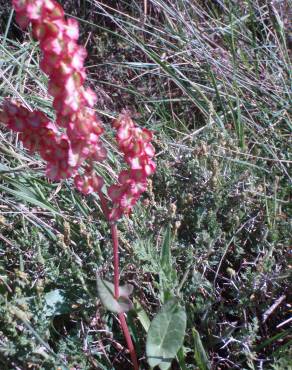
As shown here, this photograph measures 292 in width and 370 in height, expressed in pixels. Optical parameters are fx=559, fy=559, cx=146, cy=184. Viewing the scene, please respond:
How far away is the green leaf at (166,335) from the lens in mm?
1233

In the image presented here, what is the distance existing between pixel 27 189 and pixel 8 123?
23.7 inches

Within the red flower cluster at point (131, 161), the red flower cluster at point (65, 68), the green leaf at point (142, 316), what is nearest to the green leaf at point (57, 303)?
the green leaf at point (142, 316)

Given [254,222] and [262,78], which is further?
[262,78]

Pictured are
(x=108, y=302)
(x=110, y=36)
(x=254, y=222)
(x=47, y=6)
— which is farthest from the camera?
(x=110, y=36)

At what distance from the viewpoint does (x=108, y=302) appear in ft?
3.91

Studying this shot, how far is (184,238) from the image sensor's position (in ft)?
5.54

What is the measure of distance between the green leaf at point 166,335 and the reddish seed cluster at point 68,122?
264 mm

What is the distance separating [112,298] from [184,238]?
0.52m

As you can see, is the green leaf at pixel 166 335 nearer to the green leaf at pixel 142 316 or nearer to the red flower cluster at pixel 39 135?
the green leaf at pixel 142 316

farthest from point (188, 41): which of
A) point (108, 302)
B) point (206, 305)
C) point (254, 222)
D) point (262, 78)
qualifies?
point (108, 302)

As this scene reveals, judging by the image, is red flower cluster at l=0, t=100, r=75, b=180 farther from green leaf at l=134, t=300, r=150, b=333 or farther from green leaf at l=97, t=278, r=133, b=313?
green leaf at l=134, t=300, r=150, b=333

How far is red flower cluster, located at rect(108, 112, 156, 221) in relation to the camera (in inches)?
41.0

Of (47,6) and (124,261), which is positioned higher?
(47,6)

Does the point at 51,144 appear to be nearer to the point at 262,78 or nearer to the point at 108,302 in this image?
the point at 108,302
